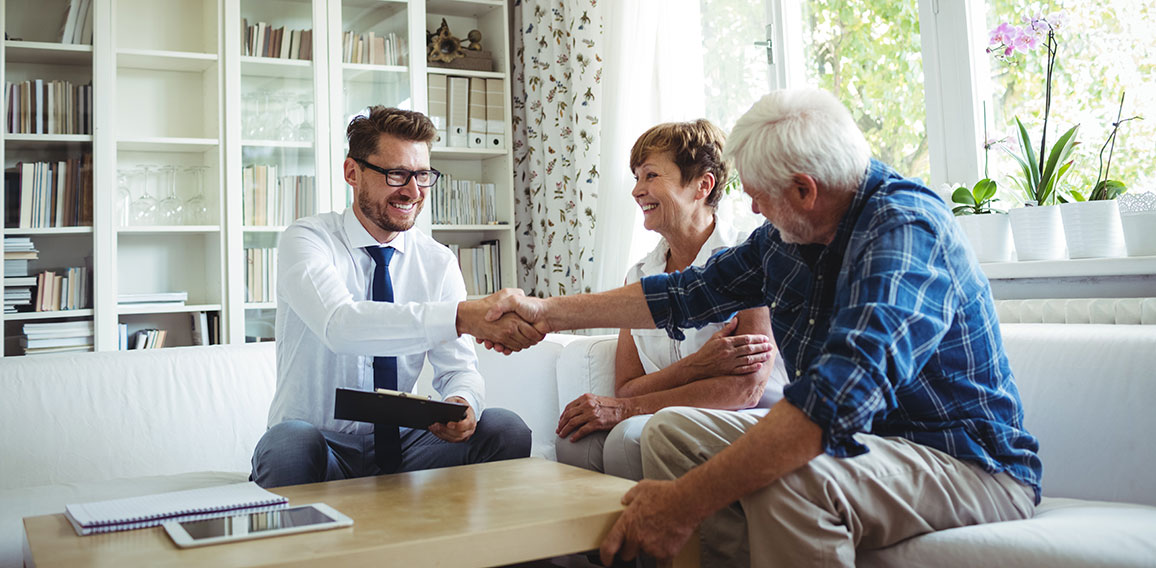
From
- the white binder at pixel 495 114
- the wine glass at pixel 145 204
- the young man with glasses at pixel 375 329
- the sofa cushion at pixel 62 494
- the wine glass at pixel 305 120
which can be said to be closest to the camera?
the sofa cushion at pixel 62 494

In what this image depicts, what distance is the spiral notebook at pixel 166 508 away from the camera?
4.14ft

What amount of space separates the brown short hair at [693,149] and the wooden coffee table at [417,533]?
95 centimetres

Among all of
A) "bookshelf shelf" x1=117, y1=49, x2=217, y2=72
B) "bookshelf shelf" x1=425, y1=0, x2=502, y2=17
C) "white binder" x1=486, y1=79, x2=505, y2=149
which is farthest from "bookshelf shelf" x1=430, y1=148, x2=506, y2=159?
"bookshelf shelf" x1=117, y1=49, x2=217, y2=72

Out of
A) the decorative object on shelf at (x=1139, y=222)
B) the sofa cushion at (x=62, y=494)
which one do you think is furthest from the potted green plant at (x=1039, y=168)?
the sofa cushion at (x=62, y=494)

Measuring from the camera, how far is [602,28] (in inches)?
141

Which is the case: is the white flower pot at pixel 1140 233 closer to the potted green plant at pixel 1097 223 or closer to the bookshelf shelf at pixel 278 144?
the potted green plant at pixel 1097 223

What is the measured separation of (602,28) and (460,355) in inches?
73.9

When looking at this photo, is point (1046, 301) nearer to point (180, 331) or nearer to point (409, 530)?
point (409, 530)

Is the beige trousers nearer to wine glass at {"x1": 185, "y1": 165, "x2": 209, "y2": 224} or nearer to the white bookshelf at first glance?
the white bookshelf

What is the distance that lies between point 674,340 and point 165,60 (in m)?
2.46

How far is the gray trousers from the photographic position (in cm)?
181

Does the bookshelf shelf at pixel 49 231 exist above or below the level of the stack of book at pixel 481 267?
above

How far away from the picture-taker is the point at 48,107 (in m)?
3.30

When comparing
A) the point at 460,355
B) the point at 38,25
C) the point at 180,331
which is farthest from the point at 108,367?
the point at 38,25
